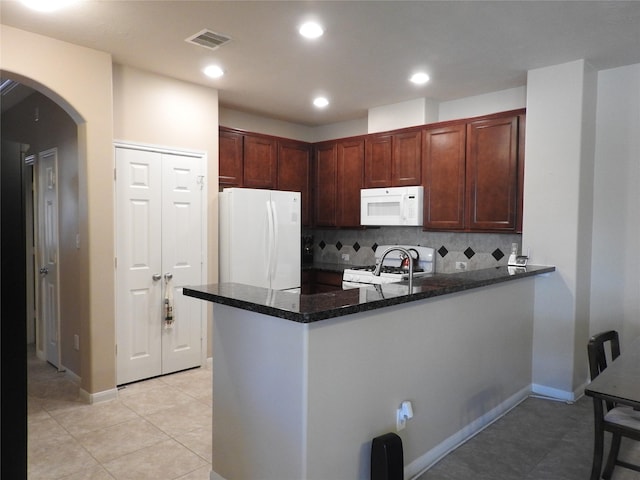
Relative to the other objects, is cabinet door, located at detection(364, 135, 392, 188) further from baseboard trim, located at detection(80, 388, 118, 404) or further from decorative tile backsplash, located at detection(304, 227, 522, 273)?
baseboard trim, located at detection(80, 388, 118, 404)

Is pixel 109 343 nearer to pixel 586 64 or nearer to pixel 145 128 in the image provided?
pixel 145 128

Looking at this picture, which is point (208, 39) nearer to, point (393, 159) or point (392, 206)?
point (393, 159)

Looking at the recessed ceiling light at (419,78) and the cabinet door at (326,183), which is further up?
the recessed ceiling light at (419,78)

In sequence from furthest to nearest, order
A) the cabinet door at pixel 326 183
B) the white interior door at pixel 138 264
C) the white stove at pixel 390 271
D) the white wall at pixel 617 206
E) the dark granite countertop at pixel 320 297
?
the cabinet door at pixel 326 183, the white stove at pixel 390 271, the white interior door at pixel 138 264, the white wall at pixel 617 206, the dark granite countertop at pixel 320 297

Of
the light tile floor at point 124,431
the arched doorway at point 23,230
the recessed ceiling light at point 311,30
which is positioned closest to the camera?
the arched doorway at point 23,230

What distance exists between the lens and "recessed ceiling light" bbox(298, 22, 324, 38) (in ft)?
9.10

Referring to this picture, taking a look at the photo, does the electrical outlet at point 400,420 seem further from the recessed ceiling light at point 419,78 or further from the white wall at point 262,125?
the white wall at point 262,125

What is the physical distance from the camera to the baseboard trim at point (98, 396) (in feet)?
11.2

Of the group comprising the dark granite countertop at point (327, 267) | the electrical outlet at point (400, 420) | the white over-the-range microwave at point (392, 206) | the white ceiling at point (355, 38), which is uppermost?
the white ceiling at point (355, 38)

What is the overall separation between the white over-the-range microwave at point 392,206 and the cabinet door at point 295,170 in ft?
2.72

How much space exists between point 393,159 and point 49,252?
356cm

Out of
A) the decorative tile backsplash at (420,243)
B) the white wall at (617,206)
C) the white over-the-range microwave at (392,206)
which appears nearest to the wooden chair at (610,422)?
the white wall at (617,206)

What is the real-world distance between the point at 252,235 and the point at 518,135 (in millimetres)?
2567

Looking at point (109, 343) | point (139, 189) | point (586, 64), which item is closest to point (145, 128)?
point (139, 189)
